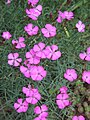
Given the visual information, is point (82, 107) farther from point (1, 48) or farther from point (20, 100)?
point (1, 48)

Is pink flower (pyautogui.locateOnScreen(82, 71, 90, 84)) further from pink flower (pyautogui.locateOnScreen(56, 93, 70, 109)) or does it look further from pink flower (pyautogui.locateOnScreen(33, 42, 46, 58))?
pink flower (pyautogui.locateOnScreen(33, 42, 46, 58))

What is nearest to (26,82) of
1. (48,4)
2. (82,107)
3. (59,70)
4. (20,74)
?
(20,74)

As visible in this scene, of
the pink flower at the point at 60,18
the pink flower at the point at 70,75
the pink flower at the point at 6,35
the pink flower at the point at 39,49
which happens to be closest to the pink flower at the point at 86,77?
the pink flower at the point at 70,75

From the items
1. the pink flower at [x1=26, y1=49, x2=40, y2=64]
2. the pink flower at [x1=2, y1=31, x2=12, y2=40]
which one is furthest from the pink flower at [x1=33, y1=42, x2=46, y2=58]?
the pink flower at [x1=2, y1=31, x2=12, y2=40]

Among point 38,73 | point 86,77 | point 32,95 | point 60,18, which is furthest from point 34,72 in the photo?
point 60,18

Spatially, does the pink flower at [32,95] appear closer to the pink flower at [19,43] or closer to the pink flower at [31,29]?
the pink flower at [19,43]

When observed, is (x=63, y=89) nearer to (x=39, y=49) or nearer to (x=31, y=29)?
(x=39, y=49)
